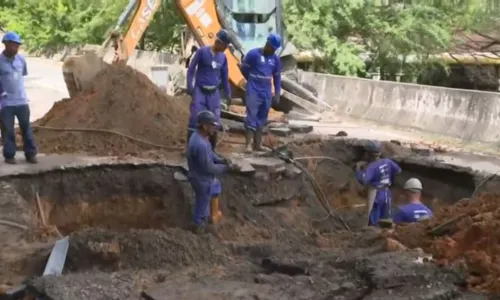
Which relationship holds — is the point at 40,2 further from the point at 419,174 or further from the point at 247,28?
the point at 419,174

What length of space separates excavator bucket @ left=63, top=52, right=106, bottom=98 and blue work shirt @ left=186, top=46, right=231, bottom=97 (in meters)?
3.16

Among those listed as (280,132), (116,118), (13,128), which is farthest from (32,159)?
(280,132)

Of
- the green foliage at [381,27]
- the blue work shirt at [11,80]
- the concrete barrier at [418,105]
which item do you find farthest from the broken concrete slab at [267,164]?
the green foliage at [381,27]

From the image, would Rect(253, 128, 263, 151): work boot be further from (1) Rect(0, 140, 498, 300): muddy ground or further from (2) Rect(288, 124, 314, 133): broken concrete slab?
(2) Rect(288, 124, 314, 133): broken concrete slab

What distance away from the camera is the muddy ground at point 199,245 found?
19.8ft

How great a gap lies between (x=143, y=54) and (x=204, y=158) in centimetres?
1914

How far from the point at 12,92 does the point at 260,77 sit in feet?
11.9

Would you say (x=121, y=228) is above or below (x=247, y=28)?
below

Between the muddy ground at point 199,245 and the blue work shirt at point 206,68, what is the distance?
4.47ft

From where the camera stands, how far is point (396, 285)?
5957mm

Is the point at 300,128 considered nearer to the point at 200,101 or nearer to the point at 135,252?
the point at 200,101

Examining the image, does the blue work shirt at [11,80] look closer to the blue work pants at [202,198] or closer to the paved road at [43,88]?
the blue work pants at [202,198]

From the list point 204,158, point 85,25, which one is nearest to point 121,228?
point 204,158

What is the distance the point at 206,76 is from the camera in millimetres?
10695
